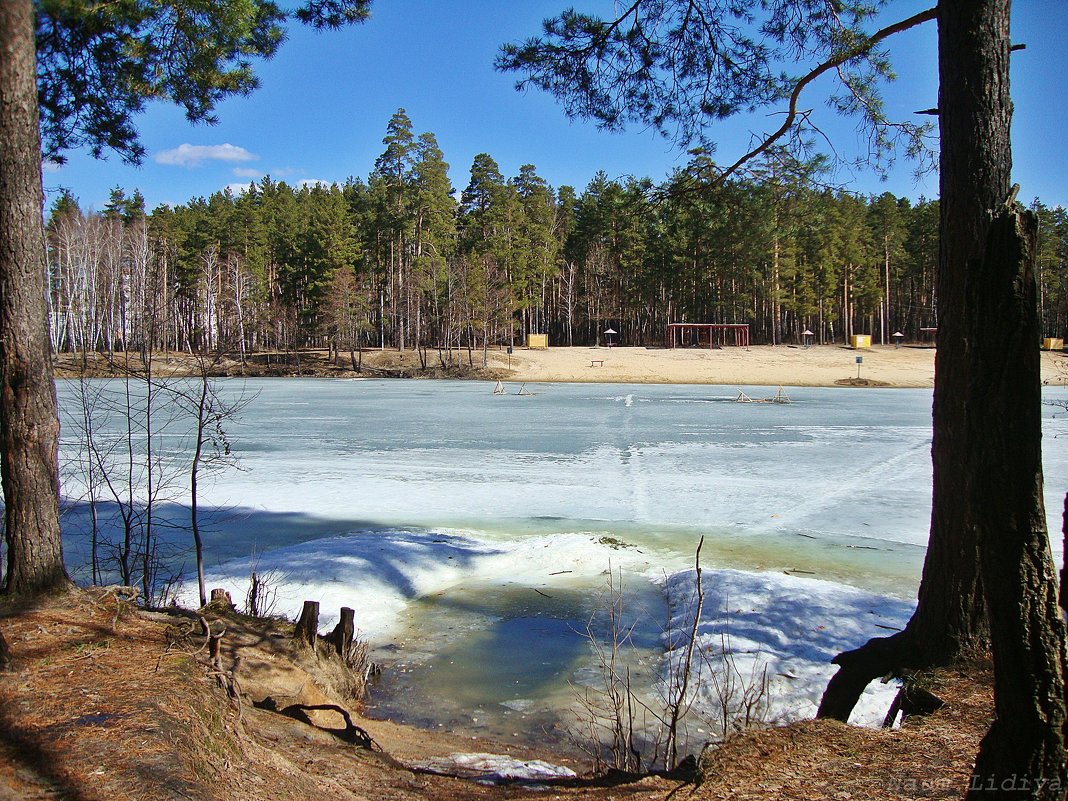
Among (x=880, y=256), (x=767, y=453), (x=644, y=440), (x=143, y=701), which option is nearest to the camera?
(x=143, y=701)

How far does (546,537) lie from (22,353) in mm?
6782

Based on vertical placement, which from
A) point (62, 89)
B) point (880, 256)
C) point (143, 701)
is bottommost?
point (143, 701)

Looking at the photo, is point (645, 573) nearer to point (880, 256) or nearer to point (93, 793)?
point (93, 793)

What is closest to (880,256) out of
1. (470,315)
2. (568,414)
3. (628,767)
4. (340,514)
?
(470,315)

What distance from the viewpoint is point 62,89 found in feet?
20.0

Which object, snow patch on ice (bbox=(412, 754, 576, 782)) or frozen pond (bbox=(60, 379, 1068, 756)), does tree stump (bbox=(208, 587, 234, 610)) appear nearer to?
frozen pond (bbox=(60, 379, 1068, 756))

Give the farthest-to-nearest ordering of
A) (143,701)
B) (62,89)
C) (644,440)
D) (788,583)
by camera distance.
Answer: (644,440) → (788,583) → (62,89) → (143,701)

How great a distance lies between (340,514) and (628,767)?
7977 mm

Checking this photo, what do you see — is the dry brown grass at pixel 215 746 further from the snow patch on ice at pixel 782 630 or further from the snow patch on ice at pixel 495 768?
the snow patch on ice at pixel 782 630

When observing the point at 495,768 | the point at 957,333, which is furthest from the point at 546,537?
the point at 957,333

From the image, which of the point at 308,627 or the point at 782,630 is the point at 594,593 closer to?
the point at 782,630

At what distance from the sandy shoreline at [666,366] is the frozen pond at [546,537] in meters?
29.3

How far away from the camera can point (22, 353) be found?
4027 mm

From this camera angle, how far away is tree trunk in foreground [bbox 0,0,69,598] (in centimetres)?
399
